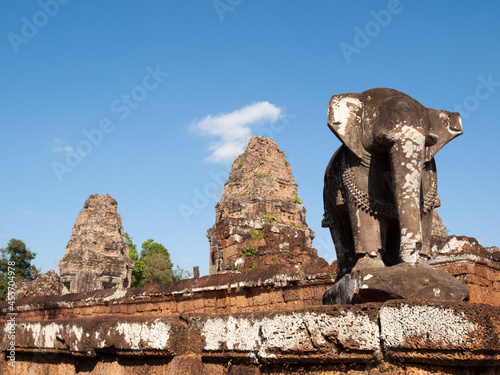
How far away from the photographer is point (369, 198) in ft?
10.4

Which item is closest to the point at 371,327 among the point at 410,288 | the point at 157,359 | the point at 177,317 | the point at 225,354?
the point at 410,288

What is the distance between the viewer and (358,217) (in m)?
3.20

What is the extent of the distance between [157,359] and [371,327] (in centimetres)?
168

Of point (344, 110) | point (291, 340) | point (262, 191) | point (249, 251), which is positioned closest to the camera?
point (291, 340)

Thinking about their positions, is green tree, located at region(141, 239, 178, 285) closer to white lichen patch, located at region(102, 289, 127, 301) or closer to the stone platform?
white lichen patch, located at region(102, 289, 127, 301)

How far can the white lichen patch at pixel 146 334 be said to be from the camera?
3129 mm

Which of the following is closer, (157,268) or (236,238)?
(236,238)

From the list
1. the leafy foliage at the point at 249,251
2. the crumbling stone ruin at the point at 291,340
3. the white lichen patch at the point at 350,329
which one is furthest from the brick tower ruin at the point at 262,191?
the white lichen patch at the point at 350,329

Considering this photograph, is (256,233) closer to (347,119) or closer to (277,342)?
(347,119)

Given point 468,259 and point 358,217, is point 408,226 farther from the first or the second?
point 468,259

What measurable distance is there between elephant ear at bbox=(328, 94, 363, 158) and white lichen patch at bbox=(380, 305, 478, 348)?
1.31 metres

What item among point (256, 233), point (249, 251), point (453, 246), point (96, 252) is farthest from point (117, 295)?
point (96, 252)

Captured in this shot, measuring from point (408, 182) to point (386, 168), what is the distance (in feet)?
1.16

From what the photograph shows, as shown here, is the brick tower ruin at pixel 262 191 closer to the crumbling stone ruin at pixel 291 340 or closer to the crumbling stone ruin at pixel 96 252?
the crumbling stone ruin at pixel 96 252
